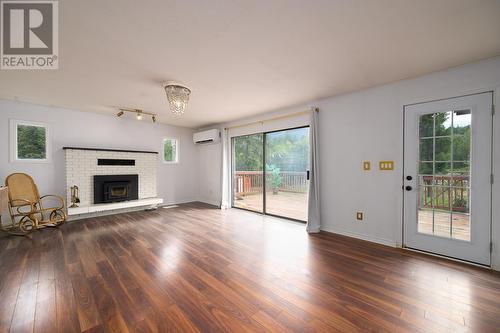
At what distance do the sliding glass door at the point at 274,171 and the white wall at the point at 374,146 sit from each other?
0.76 m

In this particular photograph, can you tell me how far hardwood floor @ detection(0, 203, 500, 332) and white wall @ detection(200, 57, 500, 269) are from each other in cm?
39

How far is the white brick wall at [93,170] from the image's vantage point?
4.27 meters

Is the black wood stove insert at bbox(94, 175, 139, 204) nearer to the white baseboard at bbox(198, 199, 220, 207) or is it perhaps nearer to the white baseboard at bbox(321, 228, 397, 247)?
the white baseboard at bbox(198, 199, 220, 207)

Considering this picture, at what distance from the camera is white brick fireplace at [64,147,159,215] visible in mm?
4270

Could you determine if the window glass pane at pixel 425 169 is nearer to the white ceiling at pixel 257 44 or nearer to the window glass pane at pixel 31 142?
the white ceiling at pixel 257 44

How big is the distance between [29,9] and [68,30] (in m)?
0.24

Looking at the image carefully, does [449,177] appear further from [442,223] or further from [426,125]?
[426,125]

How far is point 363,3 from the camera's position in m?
1.50

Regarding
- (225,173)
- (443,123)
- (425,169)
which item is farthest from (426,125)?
(225,173)

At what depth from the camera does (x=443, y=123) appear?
2.56 m

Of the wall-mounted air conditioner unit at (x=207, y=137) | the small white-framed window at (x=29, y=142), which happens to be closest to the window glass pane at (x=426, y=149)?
the wall-mounted air conditioner unit at (x=207, y=137)

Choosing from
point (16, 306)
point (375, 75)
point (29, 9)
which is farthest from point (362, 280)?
point (29, 9)

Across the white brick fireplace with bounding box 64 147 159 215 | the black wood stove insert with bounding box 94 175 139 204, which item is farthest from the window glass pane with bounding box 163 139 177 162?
the black wood stove insert with bounding box 94 175 139 204

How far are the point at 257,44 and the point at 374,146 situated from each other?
7.79 feet
